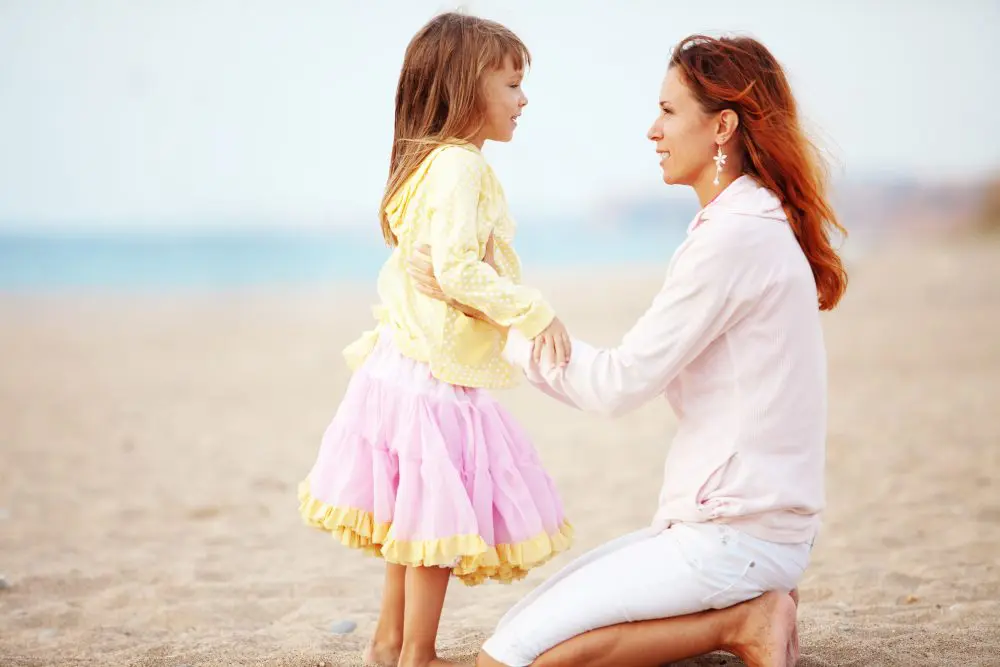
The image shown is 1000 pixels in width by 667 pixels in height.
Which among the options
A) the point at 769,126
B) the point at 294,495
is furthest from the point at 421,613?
the point at 294,495

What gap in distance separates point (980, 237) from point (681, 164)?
15630 mm

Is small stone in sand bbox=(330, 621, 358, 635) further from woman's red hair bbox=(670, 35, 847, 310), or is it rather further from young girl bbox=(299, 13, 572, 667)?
woman's red hair bbox=(670, 35, 847, 310)

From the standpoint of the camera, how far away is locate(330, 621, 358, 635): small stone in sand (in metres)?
3.40

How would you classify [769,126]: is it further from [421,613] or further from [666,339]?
[421,613]

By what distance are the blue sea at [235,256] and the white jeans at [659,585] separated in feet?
53.4

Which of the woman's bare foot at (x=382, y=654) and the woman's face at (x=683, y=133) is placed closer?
the woman's face at (x=683, y=133)

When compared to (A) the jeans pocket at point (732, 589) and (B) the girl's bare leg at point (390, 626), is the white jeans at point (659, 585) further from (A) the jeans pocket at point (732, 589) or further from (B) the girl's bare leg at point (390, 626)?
(B) the girl's bare leg at point (390, 626)

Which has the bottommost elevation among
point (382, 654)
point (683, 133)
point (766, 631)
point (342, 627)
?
point (342, 627)

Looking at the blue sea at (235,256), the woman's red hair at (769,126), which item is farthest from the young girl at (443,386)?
the blue sea at (235,256)

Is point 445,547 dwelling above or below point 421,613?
above

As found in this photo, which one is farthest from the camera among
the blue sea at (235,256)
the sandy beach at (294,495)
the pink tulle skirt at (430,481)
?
the blue sea at (235,256)

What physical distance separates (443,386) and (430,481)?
0.24 m

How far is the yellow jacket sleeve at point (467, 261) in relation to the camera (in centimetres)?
254

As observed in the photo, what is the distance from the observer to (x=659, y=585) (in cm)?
242
